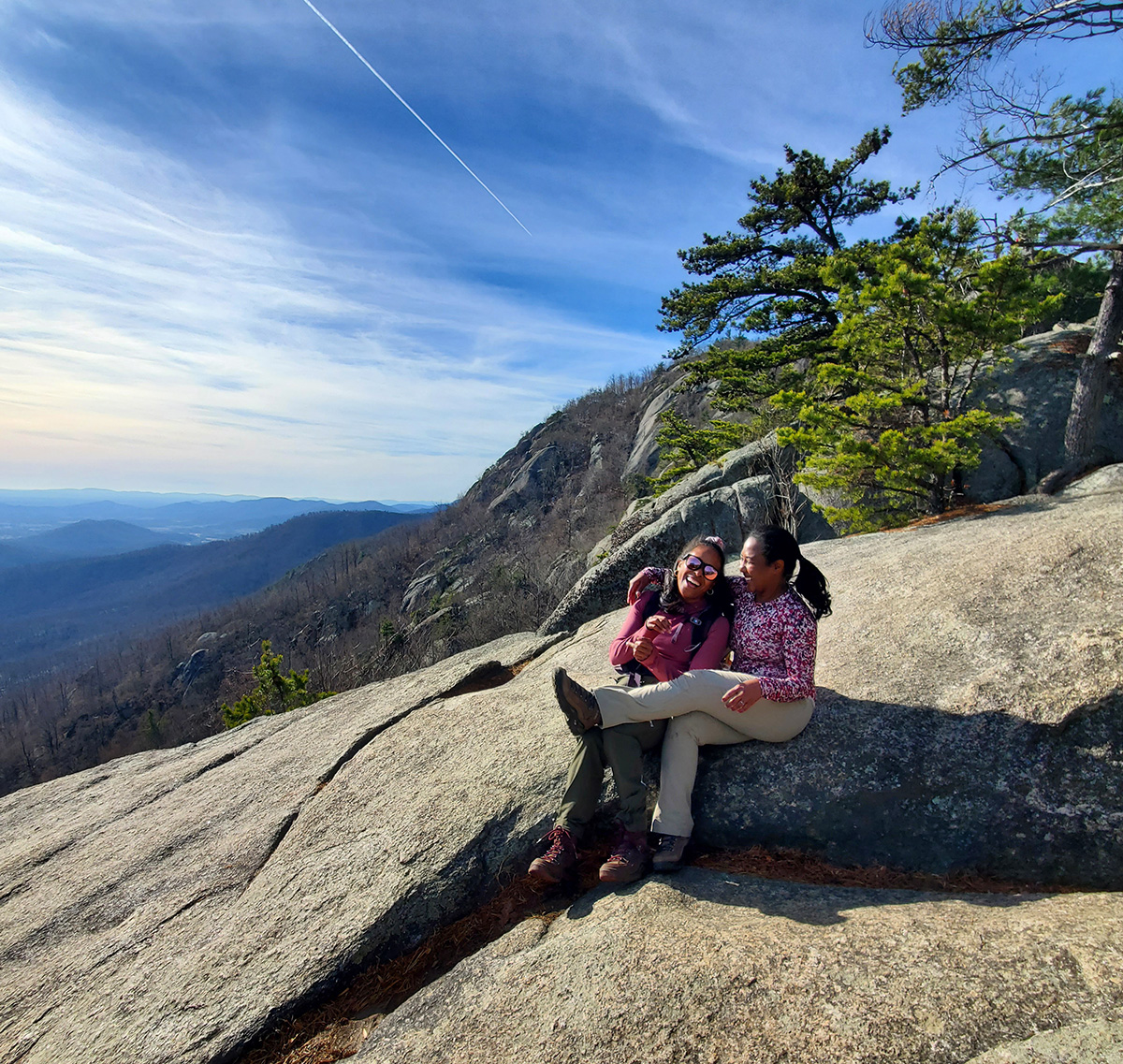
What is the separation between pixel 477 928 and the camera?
411 centimetres

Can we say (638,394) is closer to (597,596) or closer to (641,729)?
(597,596)

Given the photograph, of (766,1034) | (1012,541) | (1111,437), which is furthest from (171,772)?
(1111,437)

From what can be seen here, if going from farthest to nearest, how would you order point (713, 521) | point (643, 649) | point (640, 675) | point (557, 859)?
point (713, 521), point (640, 675), point (643, 649), point (557, 859)

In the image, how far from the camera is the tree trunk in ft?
33.2

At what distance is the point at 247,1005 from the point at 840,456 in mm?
9769

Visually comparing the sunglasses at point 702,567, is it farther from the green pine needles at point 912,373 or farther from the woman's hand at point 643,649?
the green pine needles at point 912,373

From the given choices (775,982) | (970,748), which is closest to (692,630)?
(970,748)

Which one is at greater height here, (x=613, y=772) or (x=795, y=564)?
(x=795, y=564)

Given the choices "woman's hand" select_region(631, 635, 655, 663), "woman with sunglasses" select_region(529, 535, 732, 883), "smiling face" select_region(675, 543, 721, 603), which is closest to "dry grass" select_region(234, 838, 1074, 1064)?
"woman with sunglasses" select_region(529, 535, 732, 883)

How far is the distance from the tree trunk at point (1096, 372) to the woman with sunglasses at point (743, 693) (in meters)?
9.12

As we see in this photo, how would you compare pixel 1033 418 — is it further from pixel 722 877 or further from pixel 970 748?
pixel 722 877

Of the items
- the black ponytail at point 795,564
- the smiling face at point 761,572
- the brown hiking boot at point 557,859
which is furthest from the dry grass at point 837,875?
the smiling face at point 761,572

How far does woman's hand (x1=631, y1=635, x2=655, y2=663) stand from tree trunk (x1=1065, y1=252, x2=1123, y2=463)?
9.98 meters

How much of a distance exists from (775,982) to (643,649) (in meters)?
2.11
